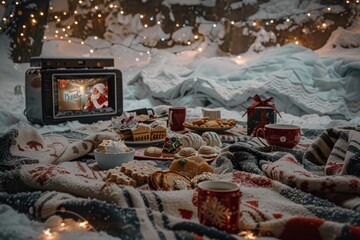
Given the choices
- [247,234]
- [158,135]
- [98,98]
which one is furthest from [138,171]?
[98,98]

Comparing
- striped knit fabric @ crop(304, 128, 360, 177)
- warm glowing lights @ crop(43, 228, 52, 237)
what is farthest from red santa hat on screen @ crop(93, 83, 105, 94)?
warm glowing lights @ crop(43, 228, 52, 237)

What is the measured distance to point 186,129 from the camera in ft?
5.77

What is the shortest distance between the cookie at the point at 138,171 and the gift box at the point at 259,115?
24.5 inches

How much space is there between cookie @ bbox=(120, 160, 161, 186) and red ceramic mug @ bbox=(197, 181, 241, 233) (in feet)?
0.98

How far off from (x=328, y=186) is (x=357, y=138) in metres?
0.20

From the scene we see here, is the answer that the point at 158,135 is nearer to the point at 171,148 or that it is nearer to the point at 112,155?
the point at 171,148

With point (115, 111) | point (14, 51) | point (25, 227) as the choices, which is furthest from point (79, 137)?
point (14, 51)

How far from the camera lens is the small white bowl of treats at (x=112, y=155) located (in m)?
1.11

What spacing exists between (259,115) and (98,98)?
1.23m

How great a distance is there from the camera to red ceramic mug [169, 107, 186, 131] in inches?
67.5

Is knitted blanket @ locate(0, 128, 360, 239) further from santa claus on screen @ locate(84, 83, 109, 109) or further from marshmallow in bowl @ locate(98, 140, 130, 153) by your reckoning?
santa claus on screen @ locate(84, 83, 109, 109)

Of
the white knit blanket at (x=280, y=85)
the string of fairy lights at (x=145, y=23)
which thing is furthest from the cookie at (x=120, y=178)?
the string of fairy lights at (x=145, y=23)

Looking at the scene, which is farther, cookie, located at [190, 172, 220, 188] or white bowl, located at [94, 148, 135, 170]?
white bowl, located at [94, 148, 135, 170]

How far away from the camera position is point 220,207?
651mm
